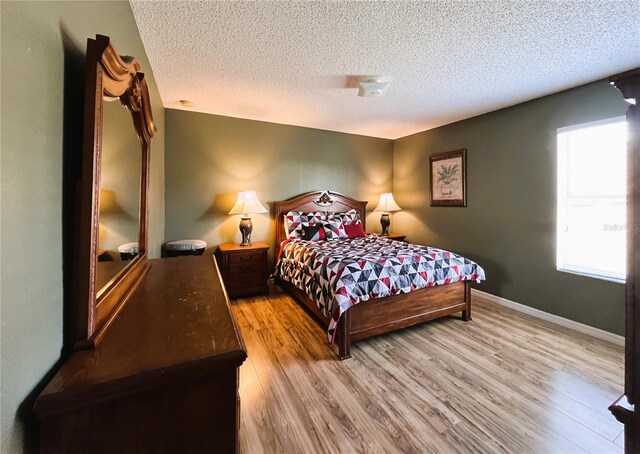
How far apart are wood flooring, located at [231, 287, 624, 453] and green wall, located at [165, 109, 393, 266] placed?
172 cm

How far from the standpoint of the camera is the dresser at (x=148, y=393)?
58 cm

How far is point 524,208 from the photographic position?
3.02m

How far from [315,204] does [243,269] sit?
4.83 ft

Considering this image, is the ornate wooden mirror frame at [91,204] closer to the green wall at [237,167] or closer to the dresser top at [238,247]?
the dresser top at [238,247]

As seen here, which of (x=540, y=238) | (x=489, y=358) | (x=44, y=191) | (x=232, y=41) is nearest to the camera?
(x=44, y=191)

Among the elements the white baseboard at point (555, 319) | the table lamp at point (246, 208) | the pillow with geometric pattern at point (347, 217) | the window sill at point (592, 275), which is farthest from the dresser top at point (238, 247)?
the window sill at point (592, 275)

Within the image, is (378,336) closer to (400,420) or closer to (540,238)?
(400,420)

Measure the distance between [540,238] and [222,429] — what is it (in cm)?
344

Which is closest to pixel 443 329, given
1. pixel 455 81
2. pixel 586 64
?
pixel 455 81

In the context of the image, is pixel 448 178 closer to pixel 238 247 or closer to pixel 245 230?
pixel 245 230

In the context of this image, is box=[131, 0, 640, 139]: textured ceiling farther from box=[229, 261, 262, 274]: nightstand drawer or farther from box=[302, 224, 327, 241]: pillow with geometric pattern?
box=[229, 261, 262, 274]: nightstand drawer

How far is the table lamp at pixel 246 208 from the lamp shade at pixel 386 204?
6.71 ft

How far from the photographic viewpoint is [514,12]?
64.0 inches

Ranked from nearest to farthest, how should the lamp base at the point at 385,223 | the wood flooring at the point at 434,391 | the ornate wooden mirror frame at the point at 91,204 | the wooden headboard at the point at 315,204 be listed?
the ornate wooden mirror frame at the point at 91,204
the wood flooring at the point at 434,391
the wooden headboard at the point at 315,204
the lamp base at the point at 385,223
